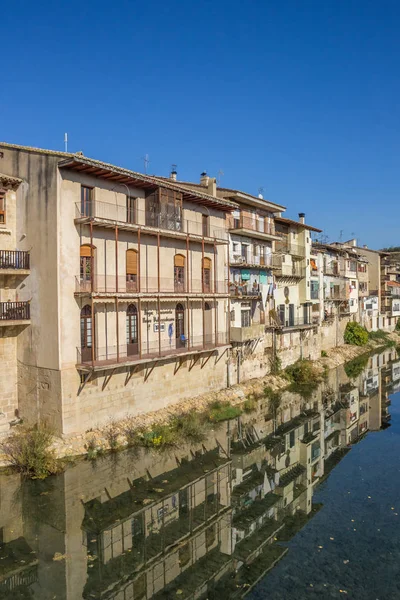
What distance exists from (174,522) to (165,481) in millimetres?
2670

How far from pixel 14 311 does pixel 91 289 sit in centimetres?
330

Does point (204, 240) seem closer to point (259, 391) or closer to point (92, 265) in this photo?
point (92, 265)

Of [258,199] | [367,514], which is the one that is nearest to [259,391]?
[258,199]

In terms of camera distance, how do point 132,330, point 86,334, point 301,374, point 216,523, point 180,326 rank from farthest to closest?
point 301,374
point 180,326
point 132,330
point 86,334
point 216,523

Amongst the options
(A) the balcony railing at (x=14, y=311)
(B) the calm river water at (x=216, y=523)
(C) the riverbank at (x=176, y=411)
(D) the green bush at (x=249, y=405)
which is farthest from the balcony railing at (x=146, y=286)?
(B) the calm river water at (x=216, y=523)

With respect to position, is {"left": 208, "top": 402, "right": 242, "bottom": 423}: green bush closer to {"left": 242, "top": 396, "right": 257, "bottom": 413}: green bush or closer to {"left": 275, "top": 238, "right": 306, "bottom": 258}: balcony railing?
{"left": 242, "top": 396, "right": 257, "bottom": 413}: green bush

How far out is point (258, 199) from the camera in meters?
30.6

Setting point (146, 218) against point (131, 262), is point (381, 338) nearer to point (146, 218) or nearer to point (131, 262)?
point (146, 218)

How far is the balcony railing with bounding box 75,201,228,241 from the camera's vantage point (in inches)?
765

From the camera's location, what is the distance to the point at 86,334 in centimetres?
1944

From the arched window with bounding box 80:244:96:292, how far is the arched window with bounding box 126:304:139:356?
2.88 meters

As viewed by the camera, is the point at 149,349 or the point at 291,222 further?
the point at 291,222

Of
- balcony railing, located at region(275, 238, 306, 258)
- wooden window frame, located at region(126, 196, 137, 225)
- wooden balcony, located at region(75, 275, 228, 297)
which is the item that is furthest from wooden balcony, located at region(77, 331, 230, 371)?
balcony railing, located at region(275, 238, 306, 258)

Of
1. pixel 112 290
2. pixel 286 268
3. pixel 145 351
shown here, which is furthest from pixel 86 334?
pixel 286 268
